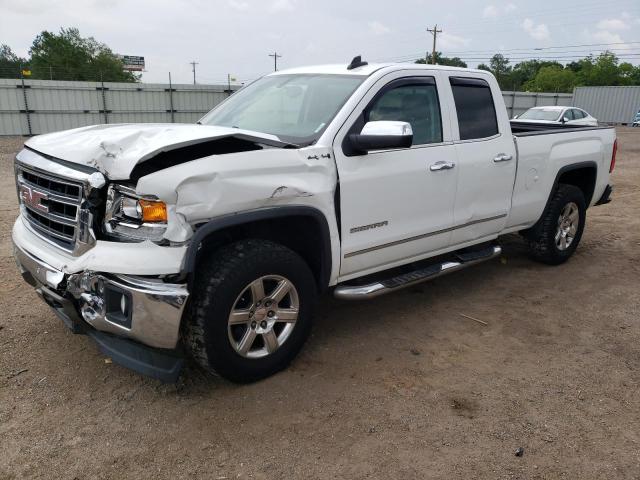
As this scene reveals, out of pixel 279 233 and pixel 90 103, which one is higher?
pixel 90 103

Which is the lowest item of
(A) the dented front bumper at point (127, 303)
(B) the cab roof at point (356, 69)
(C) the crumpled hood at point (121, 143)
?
(A) the dented front bumper at point (127, 303)

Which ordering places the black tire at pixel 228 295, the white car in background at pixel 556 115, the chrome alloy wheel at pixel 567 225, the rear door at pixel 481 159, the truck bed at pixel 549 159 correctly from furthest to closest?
the white car in background at pixel 556 115
the chrome alloy wheel at pixel 567 225
the truck bed at pixel 549 159
the rear door at pixel 481 159
the black tire at pixel 228 295

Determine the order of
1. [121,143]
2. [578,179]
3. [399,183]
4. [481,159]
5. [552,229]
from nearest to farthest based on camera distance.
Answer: [121,143], [399,183], [481,159], [552,229], [578,179]

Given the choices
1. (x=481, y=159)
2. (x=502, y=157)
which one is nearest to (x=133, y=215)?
(x=481, y=159)

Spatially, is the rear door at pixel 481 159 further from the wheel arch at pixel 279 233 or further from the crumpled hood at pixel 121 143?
the crumpled hood at pixel 121 143

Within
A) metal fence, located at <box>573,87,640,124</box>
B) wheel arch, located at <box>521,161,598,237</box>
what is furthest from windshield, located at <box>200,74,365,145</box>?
metal fence, located at <box>573,87,640,124</box>

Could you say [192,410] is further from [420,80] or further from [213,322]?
[420,80]

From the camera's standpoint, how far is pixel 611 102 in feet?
113

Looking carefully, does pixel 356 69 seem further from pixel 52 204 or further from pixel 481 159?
pixel 52 204

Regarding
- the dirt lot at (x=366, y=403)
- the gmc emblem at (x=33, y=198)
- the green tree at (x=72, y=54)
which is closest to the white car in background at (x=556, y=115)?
the dirt lot at (x=366, y=403)

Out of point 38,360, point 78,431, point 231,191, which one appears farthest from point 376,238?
point 38,360

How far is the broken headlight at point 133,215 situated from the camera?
273cm

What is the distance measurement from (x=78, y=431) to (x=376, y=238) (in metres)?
2.14

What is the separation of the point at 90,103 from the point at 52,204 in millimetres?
19265
